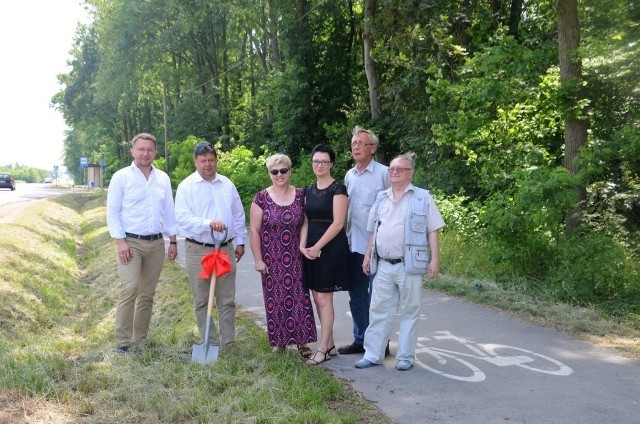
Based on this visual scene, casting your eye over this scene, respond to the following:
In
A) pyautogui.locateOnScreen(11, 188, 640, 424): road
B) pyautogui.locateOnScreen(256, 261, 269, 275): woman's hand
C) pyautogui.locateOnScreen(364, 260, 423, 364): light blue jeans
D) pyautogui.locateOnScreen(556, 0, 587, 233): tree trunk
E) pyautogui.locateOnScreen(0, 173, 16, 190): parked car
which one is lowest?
pyautogui.locateOnScreen(11, 188, 640, 424): road

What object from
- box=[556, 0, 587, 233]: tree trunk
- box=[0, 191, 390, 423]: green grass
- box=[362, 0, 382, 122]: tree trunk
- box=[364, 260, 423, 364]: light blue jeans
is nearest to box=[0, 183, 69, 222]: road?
box=[362, 0, 382, 122]: tree trunk

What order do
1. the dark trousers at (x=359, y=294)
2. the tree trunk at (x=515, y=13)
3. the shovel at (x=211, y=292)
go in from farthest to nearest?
1. the tree trunk at (x=515, y=13)
2. the dark trousers at (x=359, y=294)
3. the shovel at (x=211, y=292)

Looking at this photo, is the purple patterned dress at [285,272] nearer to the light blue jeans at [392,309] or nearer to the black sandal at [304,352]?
the black sandal at [304,352]

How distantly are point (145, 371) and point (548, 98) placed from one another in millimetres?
8255

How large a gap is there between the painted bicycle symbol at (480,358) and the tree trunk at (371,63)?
47.8 feet

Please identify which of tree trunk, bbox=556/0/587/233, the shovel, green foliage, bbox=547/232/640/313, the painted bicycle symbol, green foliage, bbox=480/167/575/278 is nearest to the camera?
the painted bicycle symbol

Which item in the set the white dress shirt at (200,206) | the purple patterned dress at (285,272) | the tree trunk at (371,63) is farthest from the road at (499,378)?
the tree trunk at (371,63)

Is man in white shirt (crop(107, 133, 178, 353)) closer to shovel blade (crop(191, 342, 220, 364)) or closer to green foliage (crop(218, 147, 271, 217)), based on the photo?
shovel blade (crop(191, 342, 220, 364))

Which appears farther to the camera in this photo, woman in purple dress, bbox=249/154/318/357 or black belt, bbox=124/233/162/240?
black belt, bbox=124/233/162/240

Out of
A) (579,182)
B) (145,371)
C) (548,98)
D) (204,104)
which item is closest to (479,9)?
(548,98)

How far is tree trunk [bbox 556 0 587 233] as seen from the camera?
10578mm

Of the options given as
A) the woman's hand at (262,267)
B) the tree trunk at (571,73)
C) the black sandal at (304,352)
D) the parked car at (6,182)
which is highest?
the tree trunk at (571,73)

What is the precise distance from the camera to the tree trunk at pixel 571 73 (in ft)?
34.7

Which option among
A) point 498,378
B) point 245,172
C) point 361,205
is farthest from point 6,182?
point 498,378
